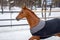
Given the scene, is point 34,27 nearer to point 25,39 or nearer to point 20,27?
point 25,39

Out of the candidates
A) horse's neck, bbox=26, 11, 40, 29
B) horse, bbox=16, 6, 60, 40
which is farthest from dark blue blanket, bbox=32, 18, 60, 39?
horse's neck, bbox=26, 11, 40, 29

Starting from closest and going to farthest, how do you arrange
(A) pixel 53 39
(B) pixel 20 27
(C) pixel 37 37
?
1. (C) pixel 37 37
2. (A) pixel 53 39
3. (B) pixel 20 27

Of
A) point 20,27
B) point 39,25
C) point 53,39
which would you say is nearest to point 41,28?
point 39,25

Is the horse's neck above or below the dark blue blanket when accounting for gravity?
above

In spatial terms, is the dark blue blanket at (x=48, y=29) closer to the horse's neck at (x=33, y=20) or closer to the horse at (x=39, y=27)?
the horse at (x=39, y=27)

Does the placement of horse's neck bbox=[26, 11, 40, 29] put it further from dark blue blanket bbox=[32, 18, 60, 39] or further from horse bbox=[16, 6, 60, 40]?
dark blue blanket bbox=[32, 18, 60, 39]

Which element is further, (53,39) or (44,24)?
(53,39)

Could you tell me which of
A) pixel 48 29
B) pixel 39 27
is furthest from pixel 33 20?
pixel 48 29

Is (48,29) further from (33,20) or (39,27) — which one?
(33,20)

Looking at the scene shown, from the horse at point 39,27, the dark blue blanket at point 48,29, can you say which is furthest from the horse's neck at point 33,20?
the dark blue blanket at point 48,29

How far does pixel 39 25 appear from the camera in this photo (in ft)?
12.0

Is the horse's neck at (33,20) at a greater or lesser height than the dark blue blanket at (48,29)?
greater

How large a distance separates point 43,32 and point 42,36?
78 mm

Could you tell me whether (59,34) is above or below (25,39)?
above
